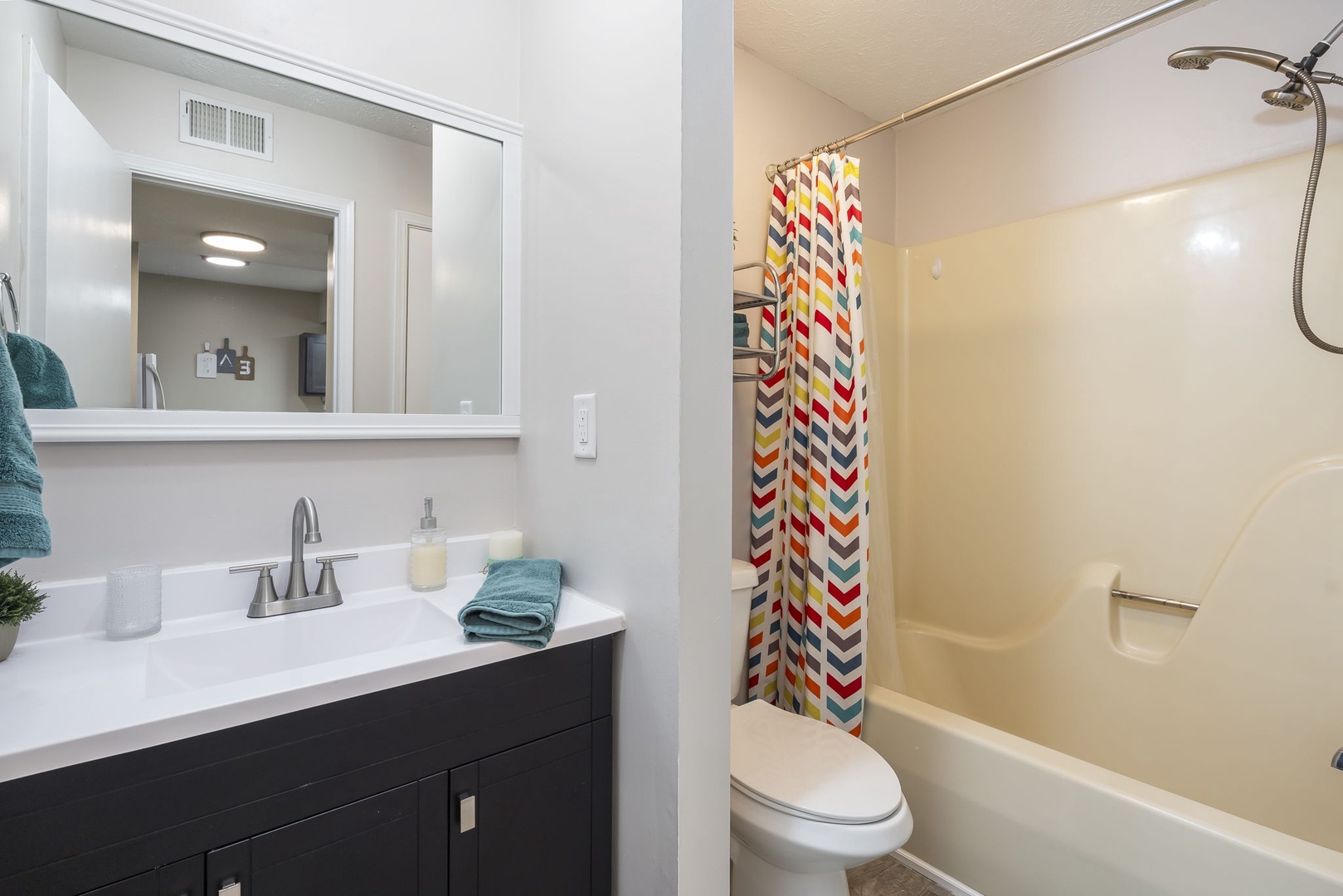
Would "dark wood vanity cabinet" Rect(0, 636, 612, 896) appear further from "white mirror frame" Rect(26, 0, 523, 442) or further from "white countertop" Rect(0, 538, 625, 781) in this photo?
"white mirror frame" Rect(26, 0, 523, 442)

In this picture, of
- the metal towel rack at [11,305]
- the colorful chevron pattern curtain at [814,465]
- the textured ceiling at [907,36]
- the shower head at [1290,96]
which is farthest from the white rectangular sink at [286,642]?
the shower head at [1290,96]

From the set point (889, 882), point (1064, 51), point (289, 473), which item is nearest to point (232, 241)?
point (289, 473)

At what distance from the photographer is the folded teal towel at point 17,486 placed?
0.75 meters

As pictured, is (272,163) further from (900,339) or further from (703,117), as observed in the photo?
(900,339)

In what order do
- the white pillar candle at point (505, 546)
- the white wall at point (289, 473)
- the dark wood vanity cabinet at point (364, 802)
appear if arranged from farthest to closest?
the white pillar candle at point (505, 546)
the white wall at point (289, 473)
the dark wood vanity cabinet at point (364, 802)

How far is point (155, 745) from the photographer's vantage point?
29.0 inches

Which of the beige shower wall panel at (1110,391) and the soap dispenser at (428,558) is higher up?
the beige shower wall panel at (1110,391)

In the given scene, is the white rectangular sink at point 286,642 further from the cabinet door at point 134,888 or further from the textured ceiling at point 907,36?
the textured ceiling at point 907,36

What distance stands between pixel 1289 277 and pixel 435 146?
2265mm

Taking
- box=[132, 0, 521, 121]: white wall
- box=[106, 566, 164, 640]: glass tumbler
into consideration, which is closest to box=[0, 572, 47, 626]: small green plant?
box=[106, 566, 164, 640]: glass tumbler

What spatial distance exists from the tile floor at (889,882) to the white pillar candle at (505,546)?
1.26 m

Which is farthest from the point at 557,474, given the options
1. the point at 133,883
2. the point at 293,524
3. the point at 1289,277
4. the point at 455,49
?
the point at 1289,277

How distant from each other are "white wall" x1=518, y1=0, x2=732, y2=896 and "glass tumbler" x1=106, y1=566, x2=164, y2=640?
76cm

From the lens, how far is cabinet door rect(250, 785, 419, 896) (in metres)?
0.81
